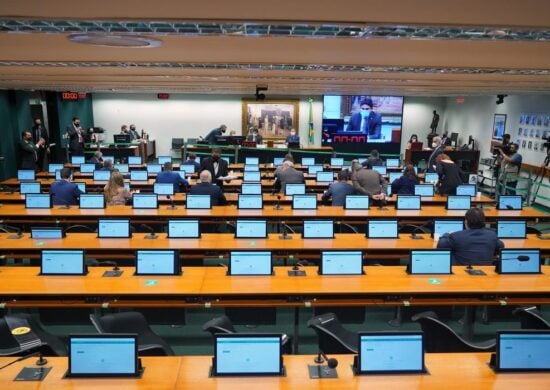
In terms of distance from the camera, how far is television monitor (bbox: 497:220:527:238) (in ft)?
20.3

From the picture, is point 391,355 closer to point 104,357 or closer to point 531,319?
point 531,319

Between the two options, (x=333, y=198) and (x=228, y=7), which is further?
(x=333, y=198)

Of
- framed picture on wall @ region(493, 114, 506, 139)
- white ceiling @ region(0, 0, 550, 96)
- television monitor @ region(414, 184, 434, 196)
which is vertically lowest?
television monitor @ region(414, 184, 434, 196)

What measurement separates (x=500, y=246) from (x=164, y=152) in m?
16.3

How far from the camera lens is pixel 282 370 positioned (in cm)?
312

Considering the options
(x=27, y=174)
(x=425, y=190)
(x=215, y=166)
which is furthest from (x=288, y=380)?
(x=27, y=174)

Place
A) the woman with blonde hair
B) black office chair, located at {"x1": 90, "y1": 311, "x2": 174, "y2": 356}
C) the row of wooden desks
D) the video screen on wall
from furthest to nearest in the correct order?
the video screen on wall → the woman with blonde hair → black office chair, located at {"x1": 90, "y1": 311, "x2": 174, "y2": 356} → the row of wooden desks

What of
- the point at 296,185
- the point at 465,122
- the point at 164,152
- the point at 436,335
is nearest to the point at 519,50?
the point at 436,335

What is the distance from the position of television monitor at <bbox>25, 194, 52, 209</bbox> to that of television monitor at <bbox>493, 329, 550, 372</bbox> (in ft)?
22.2

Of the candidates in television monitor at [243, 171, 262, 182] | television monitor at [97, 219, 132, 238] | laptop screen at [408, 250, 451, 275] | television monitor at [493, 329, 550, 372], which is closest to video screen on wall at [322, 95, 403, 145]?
television monitor at [243, 171, 262, 182]

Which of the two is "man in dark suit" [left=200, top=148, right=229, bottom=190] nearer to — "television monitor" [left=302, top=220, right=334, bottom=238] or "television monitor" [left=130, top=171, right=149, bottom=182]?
"television monitor" [left=130, top=171, right=149, bottom=182]

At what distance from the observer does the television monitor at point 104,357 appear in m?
3.02

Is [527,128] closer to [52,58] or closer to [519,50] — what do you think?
[519,50]

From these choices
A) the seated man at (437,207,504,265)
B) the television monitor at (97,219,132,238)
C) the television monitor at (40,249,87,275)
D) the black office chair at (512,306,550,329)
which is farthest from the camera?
the television monitor at (97,219,132,238)
